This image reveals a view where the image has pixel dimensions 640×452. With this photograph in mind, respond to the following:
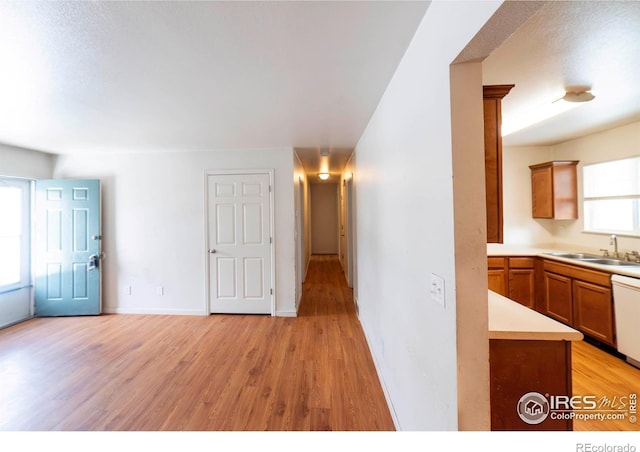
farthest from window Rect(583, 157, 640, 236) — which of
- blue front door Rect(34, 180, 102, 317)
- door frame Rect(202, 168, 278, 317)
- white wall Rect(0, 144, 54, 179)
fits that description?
white wall Rect(0, 144, 54, 179)

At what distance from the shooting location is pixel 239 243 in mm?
3473

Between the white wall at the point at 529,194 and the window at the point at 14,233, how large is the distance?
6875 mm

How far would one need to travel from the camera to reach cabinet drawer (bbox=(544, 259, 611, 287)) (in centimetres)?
224

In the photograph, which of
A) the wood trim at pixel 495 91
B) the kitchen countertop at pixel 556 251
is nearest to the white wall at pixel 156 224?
the wood trim at pixel 495 91

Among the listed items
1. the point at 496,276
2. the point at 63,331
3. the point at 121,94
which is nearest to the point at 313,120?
the point at 121,94

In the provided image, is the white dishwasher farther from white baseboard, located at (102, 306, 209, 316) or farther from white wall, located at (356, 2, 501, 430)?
white baseboard, located at (102, 306, 209, 316)

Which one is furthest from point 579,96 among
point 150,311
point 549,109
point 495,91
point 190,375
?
point 150,311

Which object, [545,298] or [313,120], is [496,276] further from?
[313,120]

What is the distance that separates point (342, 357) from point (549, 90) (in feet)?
9.41

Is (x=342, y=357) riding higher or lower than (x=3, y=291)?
lower

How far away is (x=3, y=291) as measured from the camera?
3.11m

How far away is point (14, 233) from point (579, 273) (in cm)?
697

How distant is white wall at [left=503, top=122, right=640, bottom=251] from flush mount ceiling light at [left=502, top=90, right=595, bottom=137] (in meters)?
1.19

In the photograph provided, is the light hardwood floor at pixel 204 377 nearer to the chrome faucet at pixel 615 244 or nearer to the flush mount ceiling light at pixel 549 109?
the chrome faucet at pixel 615 244
